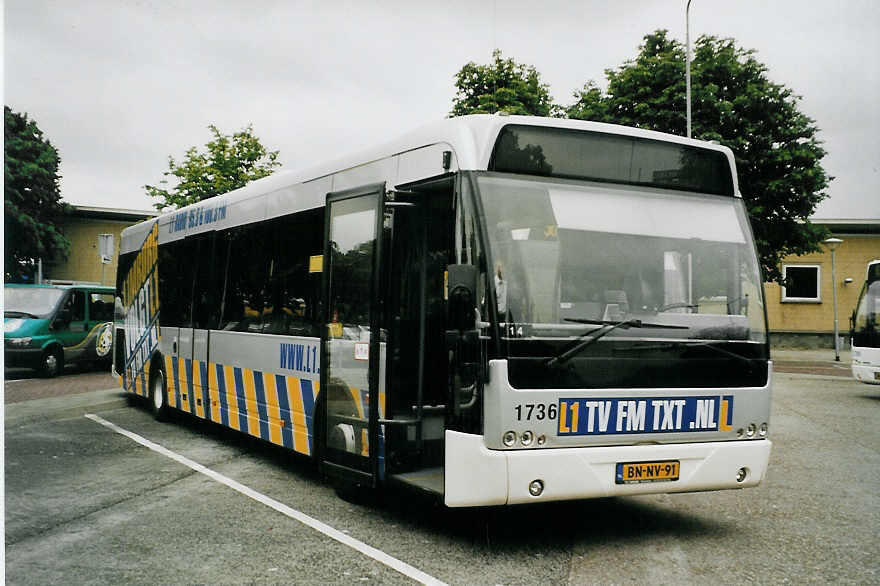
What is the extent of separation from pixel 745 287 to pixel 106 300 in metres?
19.1

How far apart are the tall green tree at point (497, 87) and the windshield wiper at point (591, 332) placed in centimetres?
2246

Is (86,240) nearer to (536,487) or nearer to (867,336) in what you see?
(867,336)

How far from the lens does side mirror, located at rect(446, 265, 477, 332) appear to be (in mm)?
5566

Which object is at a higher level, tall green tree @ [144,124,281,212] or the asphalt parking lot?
tall green tree @ [144,124,281,212]

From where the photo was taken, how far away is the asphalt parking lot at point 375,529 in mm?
5488

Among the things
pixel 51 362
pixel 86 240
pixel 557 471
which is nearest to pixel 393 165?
pixel 557 471

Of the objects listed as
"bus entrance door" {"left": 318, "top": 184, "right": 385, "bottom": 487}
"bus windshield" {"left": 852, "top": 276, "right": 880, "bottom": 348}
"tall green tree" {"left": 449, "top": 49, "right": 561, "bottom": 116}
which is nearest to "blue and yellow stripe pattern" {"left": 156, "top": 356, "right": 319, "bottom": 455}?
"bus entrance door" {"left": 318, "top": 184, "right": 385, "bottom": 487}

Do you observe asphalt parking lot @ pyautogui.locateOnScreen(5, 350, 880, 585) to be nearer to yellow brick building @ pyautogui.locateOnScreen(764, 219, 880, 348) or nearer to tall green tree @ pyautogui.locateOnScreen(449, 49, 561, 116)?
tall green tree @ pyautogui.locateOnScreen(449, 49, 561, 116)

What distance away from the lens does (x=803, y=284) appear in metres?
41.0

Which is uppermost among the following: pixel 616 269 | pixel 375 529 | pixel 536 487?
pixel 616 269

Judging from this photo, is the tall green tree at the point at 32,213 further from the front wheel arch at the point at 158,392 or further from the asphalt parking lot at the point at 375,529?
the asphalt parking lot at the point at 375,529

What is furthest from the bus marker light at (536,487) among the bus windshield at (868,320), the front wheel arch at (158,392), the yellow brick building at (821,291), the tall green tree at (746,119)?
the yellow brick building at (821,291)

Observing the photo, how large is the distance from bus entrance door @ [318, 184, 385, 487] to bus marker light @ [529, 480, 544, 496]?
5.17ft

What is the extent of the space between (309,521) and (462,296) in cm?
244
